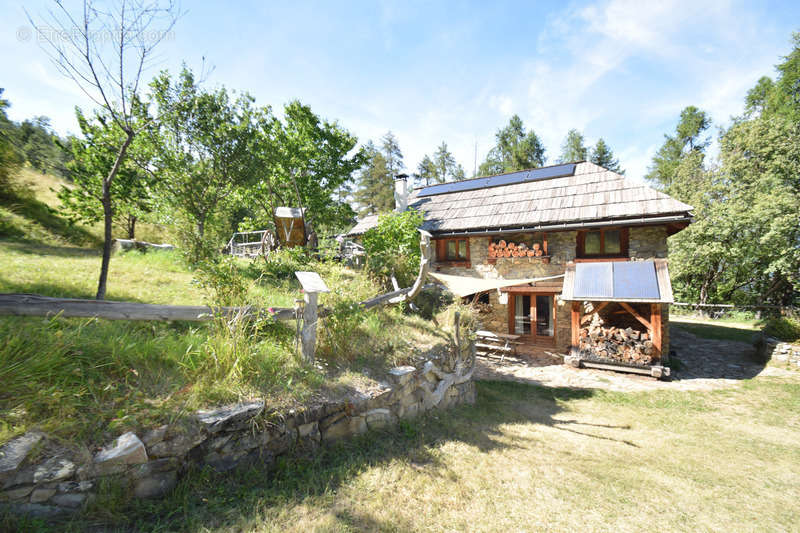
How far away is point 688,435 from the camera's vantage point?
469cm

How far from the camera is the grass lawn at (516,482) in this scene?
2.29 m

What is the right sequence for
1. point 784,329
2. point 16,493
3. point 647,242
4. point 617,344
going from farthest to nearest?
1. point 784,329
2. point 647,242
3. point 617,344
4. point 16,493

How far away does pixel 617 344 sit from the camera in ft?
26.3

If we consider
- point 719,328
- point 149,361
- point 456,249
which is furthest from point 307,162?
point 719,328

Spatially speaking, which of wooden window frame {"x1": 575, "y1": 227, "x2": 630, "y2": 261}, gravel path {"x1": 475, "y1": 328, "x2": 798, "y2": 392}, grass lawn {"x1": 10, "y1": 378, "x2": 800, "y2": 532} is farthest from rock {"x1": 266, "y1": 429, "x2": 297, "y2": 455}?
wooden window frame {"x1": 575, "y1": 227, "x2": 630, "y2": 261}

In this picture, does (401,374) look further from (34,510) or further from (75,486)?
(34,510)

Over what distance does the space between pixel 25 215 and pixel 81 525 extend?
1161 cm

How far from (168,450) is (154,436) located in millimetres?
155

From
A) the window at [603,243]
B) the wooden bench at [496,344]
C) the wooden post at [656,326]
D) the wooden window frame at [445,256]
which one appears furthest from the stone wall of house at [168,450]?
the window at [603,243]

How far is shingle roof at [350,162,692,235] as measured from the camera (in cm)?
833

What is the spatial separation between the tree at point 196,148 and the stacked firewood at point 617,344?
32.0 feet

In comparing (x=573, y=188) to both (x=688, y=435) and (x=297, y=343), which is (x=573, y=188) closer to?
(x=688, y=435)

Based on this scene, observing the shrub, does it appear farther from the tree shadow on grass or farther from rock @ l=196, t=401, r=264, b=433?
rock @ l=196, t=401, r=264, b=433

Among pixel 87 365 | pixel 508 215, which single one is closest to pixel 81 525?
pixel 87 365
